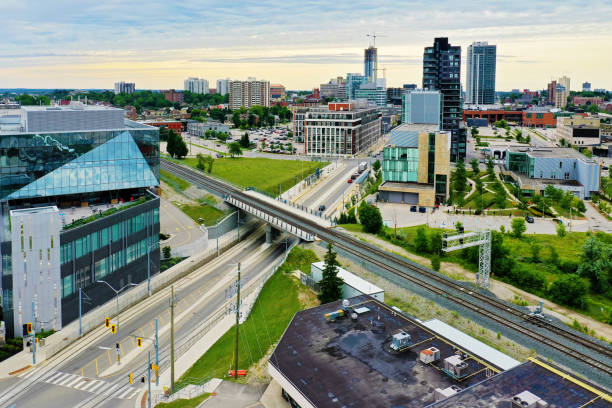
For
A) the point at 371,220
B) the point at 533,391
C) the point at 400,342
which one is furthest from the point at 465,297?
the point at 371,220

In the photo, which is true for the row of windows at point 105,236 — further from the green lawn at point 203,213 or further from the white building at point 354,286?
the white building at point 354,286

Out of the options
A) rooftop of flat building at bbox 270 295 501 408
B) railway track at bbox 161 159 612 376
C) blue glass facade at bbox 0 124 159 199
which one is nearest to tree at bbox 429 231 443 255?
railway track at bbox 161 159 612 376

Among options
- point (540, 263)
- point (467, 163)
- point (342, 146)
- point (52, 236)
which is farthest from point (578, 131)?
point (52, 236)

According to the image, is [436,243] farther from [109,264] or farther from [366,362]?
[109,264]

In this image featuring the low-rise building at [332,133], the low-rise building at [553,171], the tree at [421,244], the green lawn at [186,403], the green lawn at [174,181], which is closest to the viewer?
the green lawn at [186,403]

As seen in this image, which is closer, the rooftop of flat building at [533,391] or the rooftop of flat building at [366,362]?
the rooftop of flat building at [533,391]

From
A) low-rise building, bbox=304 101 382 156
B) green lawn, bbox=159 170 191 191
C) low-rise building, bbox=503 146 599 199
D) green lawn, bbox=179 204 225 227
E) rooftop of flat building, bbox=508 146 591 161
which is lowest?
green lawn, bbox=179 204 225 227

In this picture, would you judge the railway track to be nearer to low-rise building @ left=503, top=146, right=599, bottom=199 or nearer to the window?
the window

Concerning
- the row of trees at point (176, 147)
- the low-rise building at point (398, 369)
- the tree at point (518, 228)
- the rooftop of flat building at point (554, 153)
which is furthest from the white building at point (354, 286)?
the row of trees at point (176, 147)
